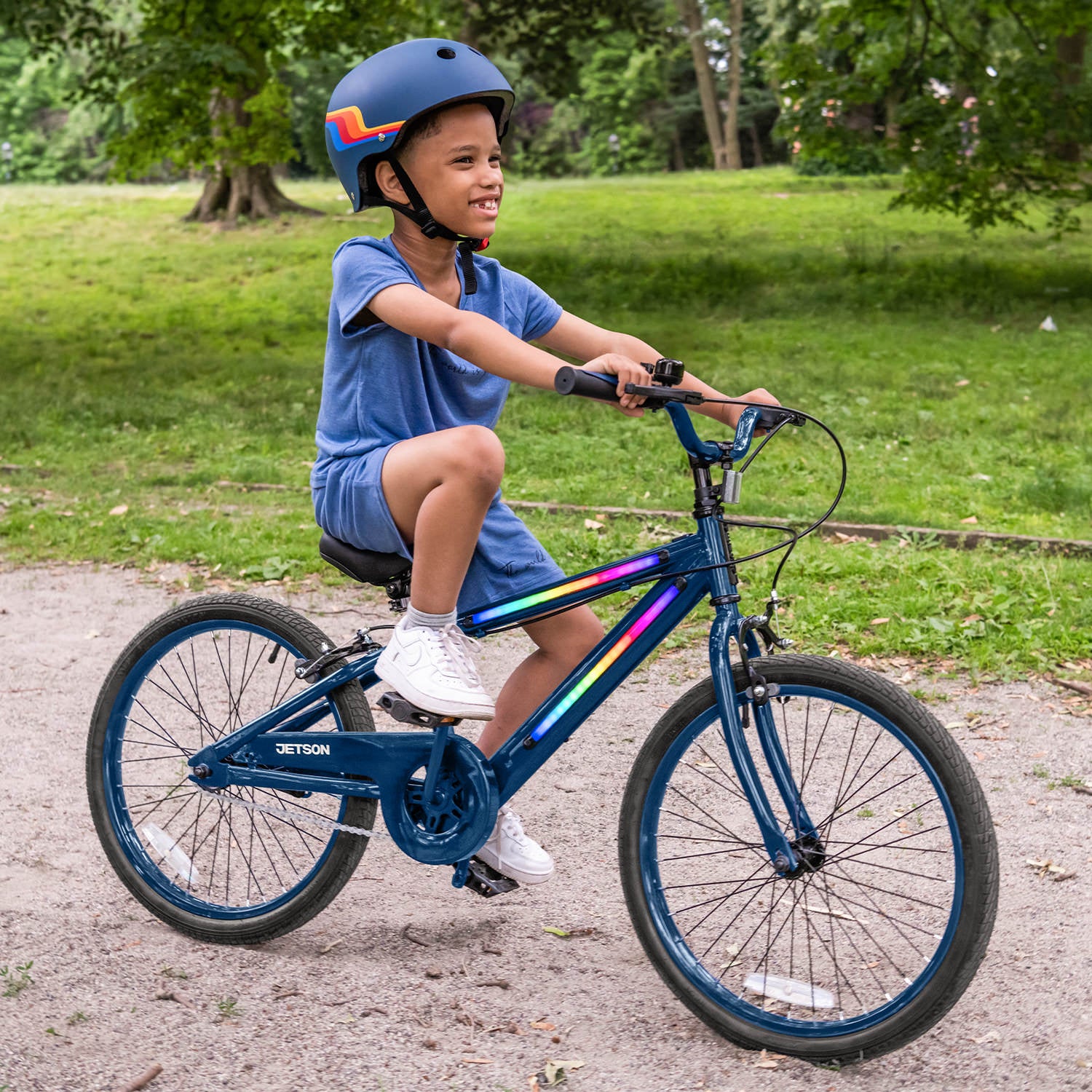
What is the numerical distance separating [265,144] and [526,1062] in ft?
41.3

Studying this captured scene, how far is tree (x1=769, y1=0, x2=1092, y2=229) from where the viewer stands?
1393cm

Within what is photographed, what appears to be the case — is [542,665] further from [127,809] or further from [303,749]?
[127,809]

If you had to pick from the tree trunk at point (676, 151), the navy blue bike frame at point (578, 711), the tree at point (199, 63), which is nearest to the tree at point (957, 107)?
the tree at point (199, 63)

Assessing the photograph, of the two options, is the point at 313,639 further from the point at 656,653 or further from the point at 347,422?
the point at 656,653

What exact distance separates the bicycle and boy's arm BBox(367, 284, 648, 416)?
0.04m

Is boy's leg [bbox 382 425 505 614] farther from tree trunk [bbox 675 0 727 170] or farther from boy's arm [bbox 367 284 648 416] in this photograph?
tree trunk [bbox 675 0 727 170]

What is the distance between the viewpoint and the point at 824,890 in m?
3.07

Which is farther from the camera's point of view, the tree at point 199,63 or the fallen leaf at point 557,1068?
the tree at point 199,63

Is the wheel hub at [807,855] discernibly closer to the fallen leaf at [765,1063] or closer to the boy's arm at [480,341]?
the fallen leaf at [765,1063]

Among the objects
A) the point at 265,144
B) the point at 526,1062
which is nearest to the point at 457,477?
the point at 526,1062

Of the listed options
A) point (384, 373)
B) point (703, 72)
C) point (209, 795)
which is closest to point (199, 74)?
point (209, 795)

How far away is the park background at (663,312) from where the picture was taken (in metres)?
6.71

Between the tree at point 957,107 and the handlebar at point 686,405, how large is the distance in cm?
1243

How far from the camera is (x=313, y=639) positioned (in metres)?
3.25
